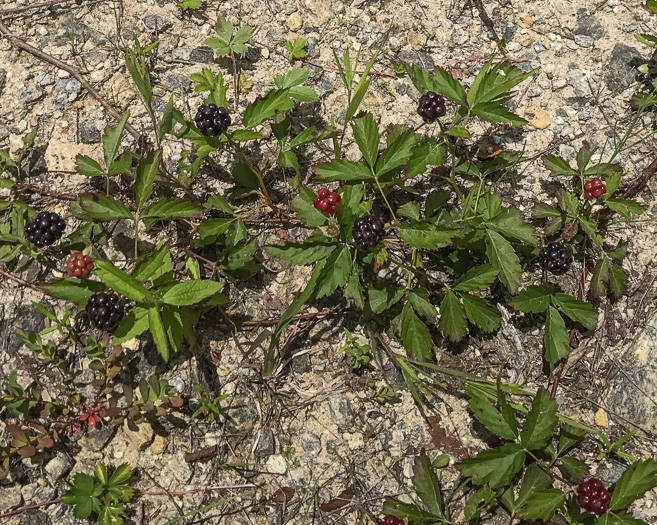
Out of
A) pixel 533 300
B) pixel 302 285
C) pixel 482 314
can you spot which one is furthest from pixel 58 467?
pixel 533 300

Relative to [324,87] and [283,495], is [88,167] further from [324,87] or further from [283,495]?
[283,495]

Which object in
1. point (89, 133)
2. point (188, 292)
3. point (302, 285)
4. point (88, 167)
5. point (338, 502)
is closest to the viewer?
point (188, 292)

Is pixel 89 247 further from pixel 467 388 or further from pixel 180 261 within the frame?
pixel 467 388

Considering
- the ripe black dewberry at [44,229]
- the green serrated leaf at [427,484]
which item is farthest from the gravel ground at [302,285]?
the ripe black dewberry at [44,229]

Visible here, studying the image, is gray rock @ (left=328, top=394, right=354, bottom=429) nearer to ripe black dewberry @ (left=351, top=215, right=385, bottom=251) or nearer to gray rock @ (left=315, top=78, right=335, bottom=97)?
ripe black dewberry @ (left=351, top=215, right=385, bottom=251)

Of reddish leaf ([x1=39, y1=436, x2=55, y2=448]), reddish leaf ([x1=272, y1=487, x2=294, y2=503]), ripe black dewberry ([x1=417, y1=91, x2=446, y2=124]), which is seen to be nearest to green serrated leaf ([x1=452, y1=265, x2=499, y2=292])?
ripe black dewberry ([x1=417, y1=91, x2=446, y2=124])

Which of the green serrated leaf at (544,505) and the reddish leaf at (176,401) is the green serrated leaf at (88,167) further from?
the green serrated leaf at (544,505)
